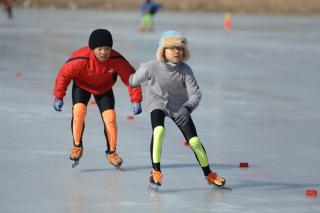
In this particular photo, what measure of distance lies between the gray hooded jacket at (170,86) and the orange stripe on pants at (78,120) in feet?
2.99

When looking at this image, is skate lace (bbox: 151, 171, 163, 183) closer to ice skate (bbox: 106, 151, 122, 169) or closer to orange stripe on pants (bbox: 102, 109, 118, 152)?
ice skate (bbox: 106, 151, 122, 169)

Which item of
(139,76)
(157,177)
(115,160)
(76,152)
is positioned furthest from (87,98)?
(157,177)

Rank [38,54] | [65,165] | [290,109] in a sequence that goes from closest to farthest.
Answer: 1. [65,165]
2. [290,109]
3. [38,54]

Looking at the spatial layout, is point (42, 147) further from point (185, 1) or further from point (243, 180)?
point (185, 1)

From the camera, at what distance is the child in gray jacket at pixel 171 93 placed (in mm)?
7445

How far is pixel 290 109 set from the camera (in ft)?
43.1

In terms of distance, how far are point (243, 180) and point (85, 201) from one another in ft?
5.37

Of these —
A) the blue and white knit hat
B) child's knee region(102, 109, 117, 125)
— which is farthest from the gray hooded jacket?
child's knee region(102, 109, 117, 125)

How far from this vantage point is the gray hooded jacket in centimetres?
752

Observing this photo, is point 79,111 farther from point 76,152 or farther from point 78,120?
point 76,152

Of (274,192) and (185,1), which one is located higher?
(274,192)

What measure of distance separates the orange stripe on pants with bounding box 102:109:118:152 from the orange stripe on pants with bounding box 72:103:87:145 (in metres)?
0.21

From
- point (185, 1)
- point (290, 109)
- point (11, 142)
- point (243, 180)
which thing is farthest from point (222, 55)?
point (185, 1)

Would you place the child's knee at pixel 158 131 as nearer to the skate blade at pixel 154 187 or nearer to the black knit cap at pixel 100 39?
the skate blade at pixel 154 187
